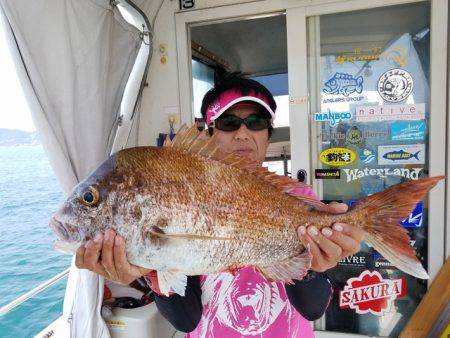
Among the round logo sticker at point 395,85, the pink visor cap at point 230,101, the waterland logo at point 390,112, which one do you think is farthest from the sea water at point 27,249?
the round logo sticker at point 395,85

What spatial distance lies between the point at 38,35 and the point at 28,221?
379cm

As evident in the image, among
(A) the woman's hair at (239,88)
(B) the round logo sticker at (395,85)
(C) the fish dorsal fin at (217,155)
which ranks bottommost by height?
(C) the fish dorsal fin at (217,155)

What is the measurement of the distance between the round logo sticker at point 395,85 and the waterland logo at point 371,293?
153cm

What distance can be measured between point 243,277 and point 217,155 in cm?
60

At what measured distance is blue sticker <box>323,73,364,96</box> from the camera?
2799mm

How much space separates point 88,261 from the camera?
1113mm

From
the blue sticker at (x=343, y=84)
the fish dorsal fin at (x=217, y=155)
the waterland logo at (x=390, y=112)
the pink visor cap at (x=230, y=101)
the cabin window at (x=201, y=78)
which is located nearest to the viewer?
the fish dorsal fin at (x=217, y=155)

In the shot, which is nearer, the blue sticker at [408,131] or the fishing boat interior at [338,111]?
the fishing boat interior at [338,111]

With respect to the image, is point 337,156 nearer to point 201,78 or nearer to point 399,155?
point 399,155

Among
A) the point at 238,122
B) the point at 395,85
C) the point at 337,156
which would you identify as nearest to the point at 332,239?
the point at 238,122

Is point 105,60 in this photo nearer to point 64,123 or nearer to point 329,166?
point 64,123

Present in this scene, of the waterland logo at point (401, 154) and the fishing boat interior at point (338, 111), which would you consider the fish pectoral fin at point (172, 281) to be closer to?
the fishing boat interior at point (338, 111)

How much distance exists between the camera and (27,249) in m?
4.73

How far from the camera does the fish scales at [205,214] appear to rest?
1036 millimetres
